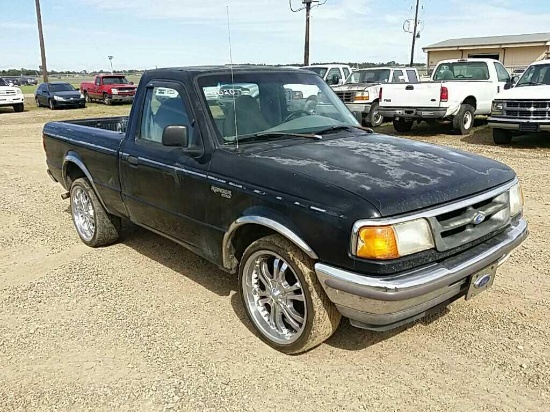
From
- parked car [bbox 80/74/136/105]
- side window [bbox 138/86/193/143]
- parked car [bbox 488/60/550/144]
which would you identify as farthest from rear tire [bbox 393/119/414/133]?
parked car [bbox 80/74/136/105]

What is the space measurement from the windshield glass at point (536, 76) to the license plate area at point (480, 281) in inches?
394

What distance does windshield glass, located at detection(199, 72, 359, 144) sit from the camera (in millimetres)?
3801

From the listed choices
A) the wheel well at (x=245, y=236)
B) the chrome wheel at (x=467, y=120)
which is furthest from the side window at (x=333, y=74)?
the wheel well at (x=245, y=236)

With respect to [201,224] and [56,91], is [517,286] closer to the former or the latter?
[201,224]

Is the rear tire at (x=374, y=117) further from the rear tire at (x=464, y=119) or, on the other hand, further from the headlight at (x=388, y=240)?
the headlight at (x=388, y=240)

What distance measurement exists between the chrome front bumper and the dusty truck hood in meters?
0.37

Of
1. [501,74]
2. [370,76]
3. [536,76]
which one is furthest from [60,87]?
[536,76]

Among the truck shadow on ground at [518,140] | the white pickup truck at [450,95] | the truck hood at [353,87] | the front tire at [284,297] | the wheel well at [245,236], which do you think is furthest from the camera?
the truck hood at [353,87]

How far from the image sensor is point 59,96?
25906 millimetres

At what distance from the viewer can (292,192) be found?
3.00 metres

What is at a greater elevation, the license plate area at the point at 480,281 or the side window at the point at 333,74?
the side window at the point at 333,74

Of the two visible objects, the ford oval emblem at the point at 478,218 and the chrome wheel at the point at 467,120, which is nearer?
the ford oval emblem at the point at 478,218

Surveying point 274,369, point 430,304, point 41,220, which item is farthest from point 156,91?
point 41,220

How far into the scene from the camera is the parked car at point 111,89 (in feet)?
91.2
